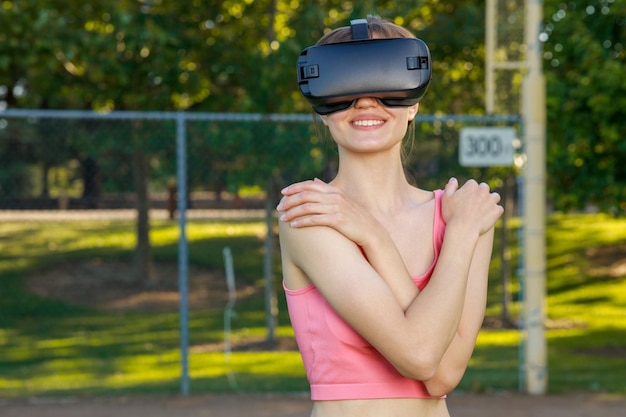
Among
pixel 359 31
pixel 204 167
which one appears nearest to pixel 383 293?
pixel 359 31

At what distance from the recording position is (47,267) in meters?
11.6

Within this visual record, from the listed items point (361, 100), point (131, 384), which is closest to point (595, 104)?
point (131, 384)

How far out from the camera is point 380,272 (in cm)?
169

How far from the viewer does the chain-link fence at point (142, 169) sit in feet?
31.7

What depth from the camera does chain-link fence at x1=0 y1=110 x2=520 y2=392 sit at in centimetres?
965

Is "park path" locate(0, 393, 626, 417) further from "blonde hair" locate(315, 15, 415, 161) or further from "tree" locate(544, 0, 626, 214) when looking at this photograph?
"blonde hair" locate(315, 15, 415, 161)

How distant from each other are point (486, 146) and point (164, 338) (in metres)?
5.85

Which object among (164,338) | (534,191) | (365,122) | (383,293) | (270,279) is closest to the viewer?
(383,293)

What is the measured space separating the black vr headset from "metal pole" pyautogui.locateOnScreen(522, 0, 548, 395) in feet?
21.7

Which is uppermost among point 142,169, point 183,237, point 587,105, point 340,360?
point 587,105

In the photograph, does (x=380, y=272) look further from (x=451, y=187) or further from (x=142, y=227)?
(x=142, y=227)

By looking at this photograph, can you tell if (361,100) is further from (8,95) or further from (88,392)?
(8,95)

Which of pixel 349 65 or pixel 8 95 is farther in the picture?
pixel 8 95

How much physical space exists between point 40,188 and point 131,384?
308 cm
